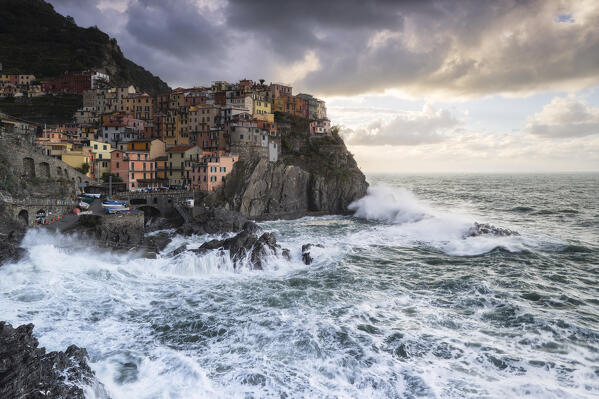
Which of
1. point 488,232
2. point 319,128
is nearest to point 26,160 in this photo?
point 488,232

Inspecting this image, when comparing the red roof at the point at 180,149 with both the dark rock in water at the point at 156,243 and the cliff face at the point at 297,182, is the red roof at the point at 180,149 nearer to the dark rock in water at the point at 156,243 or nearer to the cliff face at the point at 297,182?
the cliff face at the point at 297,182

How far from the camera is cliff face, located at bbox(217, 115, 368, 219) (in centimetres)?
5981

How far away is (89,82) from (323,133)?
72166 millimetres

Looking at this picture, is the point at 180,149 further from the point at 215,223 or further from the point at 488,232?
the point at 488,232

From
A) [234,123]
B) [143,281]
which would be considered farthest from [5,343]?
[234,123]

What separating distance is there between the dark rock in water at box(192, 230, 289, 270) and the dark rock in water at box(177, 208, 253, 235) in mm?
11803

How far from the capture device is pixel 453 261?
3497 cm

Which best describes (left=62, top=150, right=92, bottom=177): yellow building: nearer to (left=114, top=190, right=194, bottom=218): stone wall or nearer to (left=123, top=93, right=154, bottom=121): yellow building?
(left=114, top=190, right=194, bottom=218): stone wall

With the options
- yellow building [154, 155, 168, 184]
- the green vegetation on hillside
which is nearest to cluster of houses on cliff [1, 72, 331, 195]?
yellow building [154, 155, 168, 184]

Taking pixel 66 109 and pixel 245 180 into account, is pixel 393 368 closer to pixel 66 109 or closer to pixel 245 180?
pixel 245 180

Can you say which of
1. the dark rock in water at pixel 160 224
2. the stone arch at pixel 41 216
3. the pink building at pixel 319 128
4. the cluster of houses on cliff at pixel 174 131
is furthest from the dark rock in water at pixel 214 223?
the pink building at pixel 319 128

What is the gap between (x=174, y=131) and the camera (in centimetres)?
7544

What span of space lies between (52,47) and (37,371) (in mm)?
157594

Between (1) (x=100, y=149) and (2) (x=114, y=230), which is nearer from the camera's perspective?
(2) (x=114, y=230)
